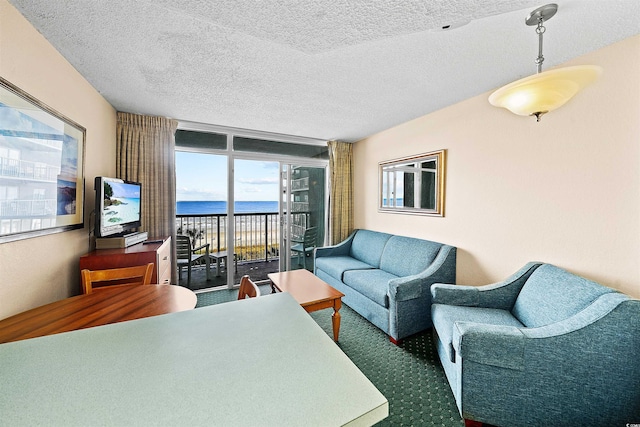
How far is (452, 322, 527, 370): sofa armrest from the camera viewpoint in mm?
1440

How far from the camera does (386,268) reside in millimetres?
3299

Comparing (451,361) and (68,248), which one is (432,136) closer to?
(451,361)

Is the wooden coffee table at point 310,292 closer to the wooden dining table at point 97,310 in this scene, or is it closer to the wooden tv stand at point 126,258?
the wooden dining table at point 97,310

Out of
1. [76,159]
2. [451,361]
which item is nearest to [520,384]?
[451,361]

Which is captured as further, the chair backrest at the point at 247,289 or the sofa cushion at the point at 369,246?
the sofa cushion at the point at 369,246

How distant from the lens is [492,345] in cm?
147

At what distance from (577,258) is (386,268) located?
5.89 feet

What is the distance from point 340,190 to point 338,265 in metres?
1.51

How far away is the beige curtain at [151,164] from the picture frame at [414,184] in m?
2.99

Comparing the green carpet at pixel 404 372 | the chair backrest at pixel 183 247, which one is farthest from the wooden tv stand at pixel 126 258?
the green carpet at pixel 404 372

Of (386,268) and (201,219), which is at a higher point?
(201,219)

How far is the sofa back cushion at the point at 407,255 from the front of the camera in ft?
9.52

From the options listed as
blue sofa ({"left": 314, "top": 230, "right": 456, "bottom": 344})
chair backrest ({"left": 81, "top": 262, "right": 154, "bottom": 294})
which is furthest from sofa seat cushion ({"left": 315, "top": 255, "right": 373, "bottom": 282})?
chair backrest ({"left": 81, "top": 262, "right": 154, "bottom": 294})

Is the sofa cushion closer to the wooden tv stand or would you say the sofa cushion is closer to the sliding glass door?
the sliding glass door
